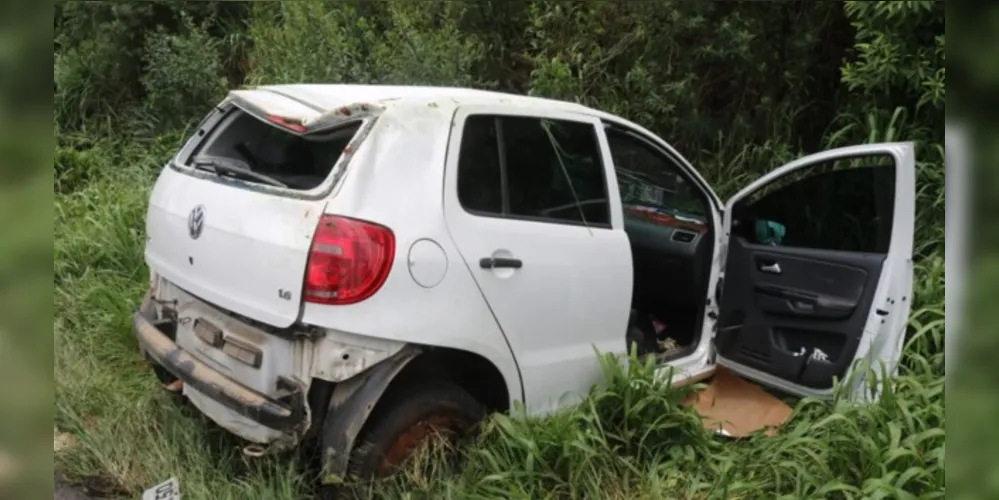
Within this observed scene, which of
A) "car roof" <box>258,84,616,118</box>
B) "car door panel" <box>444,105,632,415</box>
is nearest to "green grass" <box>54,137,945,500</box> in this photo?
"car door panel" <box>444,105,632,415</box>

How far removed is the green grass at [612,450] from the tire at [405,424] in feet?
0.31

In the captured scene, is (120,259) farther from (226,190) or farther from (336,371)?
(336,371)

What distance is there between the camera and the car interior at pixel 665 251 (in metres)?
4.14

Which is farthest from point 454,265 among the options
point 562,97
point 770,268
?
point 562,97

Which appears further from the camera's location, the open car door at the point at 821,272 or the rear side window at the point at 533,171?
the open car door at the point at 821,272

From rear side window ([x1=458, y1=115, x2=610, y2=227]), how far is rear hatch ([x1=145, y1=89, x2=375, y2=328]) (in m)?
0.47

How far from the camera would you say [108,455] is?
11.2ft

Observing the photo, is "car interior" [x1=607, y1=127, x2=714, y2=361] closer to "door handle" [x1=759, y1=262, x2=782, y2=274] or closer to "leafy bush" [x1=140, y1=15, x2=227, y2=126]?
"door handle" [x1=759, y1=262, x2=782, y2=274]

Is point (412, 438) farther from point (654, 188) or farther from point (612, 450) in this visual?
point (654, 188)

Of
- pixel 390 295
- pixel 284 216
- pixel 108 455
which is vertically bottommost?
pixel 108 455

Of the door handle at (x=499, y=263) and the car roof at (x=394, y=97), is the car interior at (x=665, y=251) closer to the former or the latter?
the car roof at (x=394, y=97)

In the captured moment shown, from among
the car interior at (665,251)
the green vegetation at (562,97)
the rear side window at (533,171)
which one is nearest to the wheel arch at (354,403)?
the green vegetation at (562,97)

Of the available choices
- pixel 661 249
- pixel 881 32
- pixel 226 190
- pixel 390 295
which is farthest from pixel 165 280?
pixel 881 32

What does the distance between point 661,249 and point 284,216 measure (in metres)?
2.15
